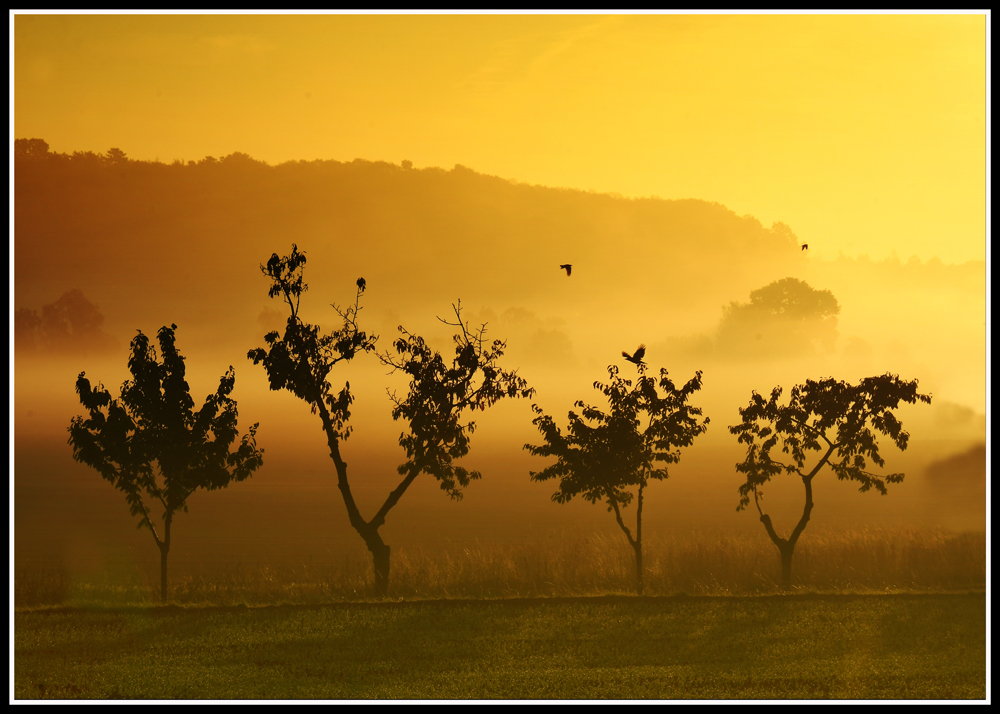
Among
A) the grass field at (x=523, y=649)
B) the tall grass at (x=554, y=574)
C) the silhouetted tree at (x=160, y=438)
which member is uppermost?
the silhouetted tree at (x=160, y=438)

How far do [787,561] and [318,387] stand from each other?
1347cm

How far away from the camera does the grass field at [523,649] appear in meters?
15.9

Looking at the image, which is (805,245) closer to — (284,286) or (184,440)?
(284,286)

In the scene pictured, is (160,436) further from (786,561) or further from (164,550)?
(786,561)

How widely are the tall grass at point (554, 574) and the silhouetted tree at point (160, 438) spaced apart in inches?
73.8

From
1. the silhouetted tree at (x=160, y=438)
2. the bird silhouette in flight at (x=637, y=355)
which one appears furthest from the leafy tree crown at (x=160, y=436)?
the bird silhouette in flight at (x=637, y=355)

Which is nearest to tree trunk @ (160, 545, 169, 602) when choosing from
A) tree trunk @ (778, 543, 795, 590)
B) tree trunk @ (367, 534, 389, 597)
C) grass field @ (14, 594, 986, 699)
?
grass field @ (14, 594, 986, 699)

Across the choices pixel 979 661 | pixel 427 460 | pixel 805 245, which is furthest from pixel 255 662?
pixel 805 245

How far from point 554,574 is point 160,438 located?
35.5 ft

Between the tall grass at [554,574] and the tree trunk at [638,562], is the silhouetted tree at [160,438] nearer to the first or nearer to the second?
the tall grass at [554,574]

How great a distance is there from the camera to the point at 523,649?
17.8m

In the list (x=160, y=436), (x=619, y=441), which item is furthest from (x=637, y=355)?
(x=160, y=436)

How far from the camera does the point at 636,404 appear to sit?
24.3 metres

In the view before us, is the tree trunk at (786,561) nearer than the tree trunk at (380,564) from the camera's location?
No
